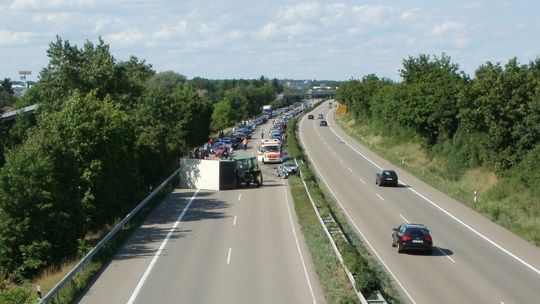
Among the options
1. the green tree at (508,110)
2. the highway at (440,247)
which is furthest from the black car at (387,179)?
the green tree at (508,110)

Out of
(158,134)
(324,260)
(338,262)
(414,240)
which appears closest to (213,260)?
(324,260)

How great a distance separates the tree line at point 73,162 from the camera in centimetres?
2708

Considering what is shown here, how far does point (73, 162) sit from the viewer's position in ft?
106

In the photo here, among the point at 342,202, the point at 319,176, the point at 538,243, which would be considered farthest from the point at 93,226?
the point at 319,176

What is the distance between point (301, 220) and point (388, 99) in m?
53.2

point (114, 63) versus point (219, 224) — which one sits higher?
point (114, 63)

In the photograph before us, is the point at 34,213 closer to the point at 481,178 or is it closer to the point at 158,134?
the point at 158,134

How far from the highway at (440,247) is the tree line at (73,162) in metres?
12.5

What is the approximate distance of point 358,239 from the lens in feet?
105

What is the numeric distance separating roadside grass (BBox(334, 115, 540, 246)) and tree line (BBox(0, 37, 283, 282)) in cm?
2017

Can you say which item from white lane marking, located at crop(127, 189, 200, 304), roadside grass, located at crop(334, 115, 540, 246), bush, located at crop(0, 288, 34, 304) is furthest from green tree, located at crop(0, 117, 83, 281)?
roadside grass, located at crop(334, 115, 540, 246)

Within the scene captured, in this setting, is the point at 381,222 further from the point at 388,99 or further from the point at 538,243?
the point at 388,99

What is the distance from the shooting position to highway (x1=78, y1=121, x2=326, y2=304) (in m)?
21.9

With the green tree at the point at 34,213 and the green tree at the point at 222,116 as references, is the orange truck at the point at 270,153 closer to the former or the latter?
the green tree at the point at 34,213
